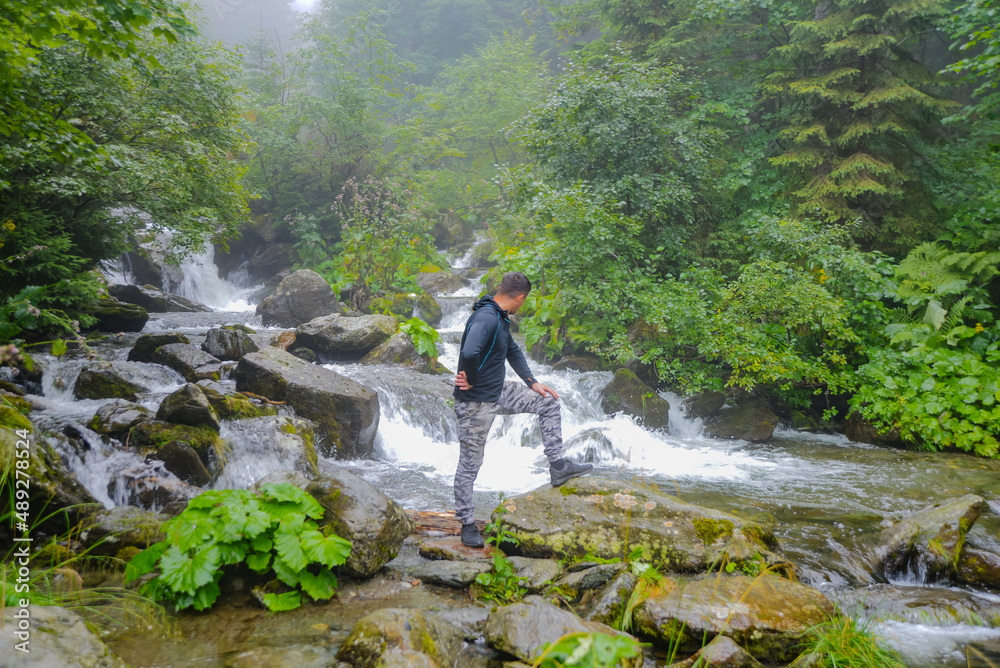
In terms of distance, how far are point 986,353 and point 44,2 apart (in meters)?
12.9

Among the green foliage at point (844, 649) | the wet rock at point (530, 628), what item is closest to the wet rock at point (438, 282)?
the wet rock at point (530, 628)

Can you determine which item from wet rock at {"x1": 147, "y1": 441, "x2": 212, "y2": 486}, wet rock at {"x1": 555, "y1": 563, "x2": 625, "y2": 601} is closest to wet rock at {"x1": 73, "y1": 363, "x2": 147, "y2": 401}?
wet rock at {"x1": 147, "y1": 441, "x2": 212, "y2": 486}

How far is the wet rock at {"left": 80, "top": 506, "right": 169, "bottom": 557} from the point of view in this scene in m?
3.75

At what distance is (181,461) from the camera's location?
19.2ft

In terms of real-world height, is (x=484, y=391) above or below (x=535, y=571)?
above

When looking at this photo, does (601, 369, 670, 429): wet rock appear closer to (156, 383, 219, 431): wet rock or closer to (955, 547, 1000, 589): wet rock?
(955, 547, 1000, 589): wet rock

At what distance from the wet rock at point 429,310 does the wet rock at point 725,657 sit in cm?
1403

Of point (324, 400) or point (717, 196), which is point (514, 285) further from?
point (717, 196)

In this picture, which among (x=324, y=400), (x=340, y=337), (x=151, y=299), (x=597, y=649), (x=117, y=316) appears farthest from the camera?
(x=151, y=299)

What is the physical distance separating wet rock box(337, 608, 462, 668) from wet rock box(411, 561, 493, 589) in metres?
0.85

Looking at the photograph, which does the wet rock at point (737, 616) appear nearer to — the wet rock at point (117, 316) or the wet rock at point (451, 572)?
the wet rock at point (451, 572)

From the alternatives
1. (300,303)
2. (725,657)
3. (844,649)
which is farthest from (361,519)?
(300,303)

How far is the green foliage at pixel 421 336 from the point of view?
10.6 metres

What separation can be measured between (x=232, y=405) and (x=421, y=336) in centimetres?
423
